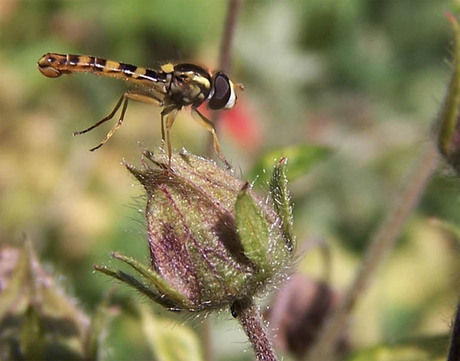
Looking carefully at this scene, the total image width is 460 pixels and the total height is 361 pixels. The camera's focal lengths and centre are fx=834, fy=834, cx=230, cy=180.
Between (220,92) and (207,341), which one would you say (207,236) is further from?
(207,341)

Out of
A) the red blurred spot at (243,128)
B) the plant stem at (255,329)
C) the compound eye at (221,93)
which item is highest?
the red blurred spot at (243,128)

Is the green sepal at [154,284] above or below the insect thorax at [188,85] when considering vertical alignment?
below

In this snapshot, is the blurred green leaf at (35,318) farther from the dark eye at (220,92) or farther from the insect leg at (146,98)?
the dark eye at (220,92)

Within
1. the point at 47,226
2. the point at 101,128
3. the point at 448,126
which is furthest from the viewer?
the point at 101,128

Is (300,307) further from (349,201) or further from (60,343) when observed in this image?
(349,201)

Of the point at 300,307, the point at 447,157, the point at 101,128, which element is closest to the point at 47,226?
the point at 101,128

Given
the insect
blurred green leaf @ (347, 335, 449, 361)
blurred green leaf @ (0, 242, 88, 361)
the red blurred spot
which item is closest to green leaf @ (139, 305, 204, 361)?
blurred green leaf @ (0, 242, 88, 361)

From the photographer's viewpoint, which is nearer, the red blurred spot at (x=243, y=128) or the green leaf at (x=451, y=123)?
the green leaf at (x=451, y=123)

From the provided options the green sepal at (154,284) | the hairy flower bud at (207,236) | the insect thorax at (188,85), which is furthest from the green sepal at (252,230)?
the insect thorax at (188,85)

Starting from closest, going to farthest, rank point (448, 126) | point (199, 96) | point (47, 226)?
point (448, 126)
point (199, 96)
point (47, 226)
